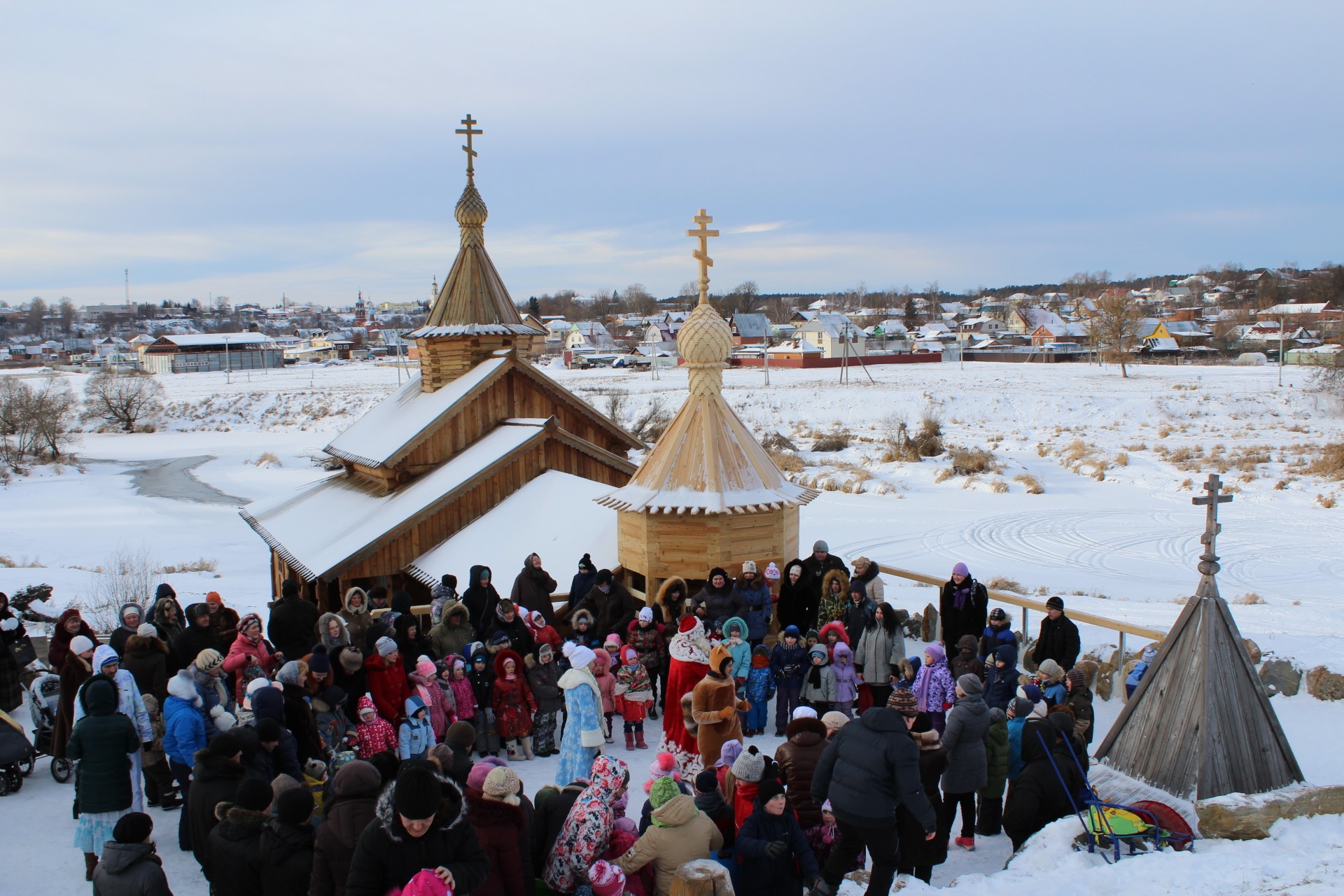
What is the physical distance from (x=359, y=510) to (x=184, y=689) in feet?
31.8

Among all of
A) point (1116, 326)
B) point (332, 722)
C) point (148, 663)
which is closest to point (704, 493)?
point (332, 722)

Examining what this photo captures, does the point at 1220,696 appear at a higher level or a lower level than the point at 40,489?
higher

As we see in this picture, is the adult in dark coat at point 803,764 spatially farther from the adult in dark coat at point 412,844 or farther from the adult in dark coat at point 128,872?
the adult in dark coat at point 128,872

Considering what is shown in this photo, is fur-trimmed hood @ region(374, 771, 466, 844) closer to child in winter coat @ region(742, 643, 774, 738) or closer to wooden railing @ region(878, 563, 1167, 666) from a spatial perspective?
child in winter coat @ region(742, 643, 774, 738)

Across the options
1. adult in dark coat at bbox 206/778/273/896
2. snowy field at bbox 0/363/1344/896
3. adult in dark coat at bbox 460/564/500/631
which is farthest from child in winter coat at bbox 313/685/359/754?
adult in dark coat at bbox 460/564/500/631

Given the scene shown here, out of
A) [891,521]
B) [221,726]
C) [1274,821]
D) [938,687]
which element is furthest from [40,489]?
[1274,821]

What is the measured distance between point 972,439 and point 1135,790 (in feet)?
106

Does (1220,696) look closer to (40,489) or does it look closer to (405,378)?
(40,489)

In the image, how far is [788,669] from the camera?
28.8 ft

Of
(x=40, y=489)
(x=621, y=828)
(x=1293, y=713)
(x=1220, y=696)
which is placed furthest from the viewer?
(x=40, y=489)

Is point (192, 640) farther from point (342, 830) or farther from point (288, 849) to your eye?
point (342, 830)

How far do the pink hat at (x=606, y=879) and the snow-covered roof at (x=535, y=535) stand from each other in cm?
671

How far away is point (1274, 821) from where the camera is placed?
20.9ft

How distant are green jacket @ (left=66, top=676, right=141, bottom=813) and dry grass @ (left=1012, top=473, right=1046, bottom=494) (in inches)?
1001
